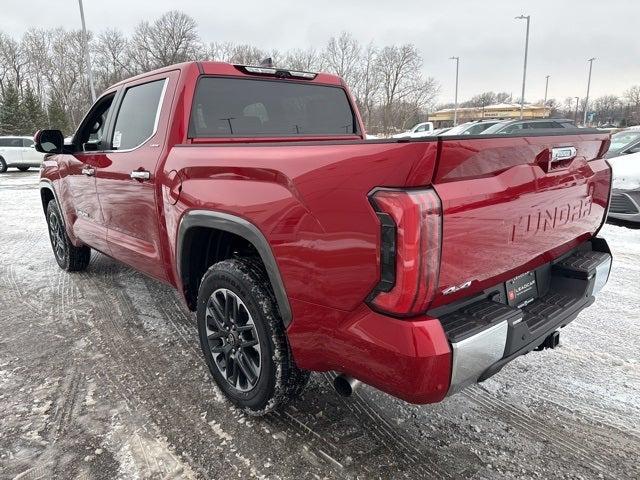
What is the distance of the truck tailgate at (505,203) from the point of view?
169 cm

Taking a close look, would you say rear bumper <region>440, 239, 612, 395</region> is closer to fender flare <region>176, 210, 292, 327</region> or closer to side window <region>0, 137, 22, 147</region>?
fender flare <region>176, 210, 292, 327</region>

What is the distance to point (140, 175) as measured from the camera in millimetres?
3092

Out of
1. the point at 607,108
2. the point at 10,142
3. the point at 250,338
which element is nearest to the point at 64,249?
the point at 250,338

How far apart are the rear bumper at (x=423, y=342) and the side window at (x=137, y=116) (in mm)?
1940

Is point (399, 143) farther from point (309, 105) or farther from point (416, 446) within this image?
point (309, 105)

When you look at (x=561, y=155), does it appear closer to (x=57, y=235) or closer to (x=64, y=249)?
(x=64, y=249)

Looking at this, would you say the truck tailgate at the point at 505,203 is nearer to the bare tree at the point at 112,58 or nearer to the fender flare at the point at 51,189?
the fender flare at the point at 51,189

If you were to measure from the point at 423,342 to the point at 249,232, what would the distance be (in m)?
0.97

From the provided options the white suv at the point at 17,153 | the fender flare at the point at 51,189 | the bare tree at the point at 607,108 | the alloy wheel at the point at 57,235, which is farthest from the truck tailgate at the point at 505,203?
the bare tree at the point at 607,108

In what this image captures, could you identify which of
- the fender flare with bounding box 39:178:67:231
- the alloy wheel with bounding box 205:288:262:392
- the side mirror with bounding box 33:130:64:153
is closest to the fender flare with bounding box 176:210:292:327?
the alloy wheel with bounding box 205:288:262:392

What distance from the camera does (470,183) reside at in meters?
1.76

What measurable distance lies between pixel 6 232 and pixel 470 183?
27.6 feet

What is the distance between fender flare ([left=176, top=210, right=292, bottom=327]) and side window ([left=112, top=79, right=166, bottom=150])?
939 millimetres

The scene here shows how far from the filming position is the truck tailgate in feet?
5.55
